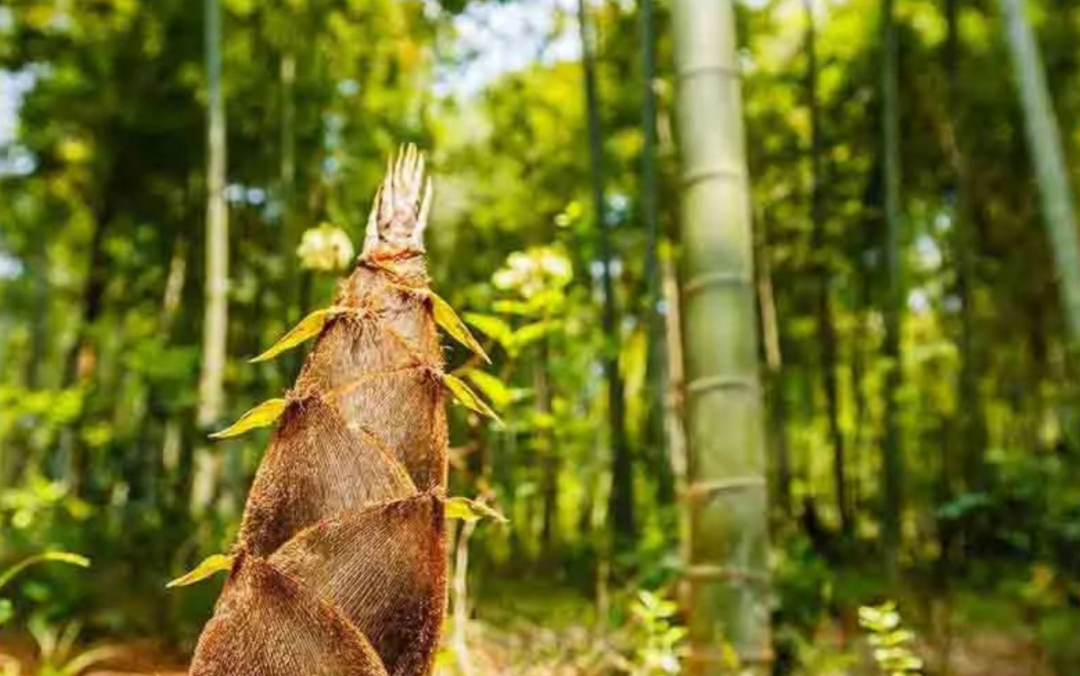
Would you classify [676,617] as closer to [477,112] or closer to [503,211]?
[503,211]

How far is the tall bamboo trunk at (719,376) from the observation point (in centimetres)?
216

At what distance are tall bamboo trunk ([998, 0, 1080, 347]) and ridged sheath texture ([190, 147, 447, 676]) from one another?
2952mm

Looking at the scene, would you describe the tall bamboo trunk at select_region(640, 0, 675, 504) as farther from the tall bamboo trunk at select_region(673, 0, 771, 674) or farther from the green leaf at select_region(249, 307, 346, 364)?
the green leaf at select_region(249, 307, 346, 364)

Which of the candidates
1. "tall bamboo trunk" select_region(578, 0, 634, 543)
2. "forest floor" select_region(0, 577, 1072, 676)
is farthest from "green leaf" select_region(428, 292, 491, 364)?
"tall bamboo trunk" select_region(578, 0, 634, 543)

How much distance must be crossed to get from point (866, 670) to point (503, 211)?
8.16 metres

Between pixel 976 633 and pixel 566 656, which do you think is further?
pixel 976 633

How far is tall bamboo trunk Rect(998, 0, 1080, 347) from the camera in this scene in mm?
3656

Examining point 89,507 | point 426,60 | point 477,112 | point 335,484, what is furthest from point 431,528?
point 477,112

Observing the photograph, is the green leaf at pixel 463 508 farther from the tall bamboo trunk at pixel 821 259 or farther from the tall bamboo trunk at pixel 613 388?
the tall bamboo trunk at pixel 821 259

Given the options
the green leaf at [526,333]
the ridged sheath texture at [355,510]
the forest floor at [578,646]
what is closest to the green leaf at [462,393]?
the ridged sheath texture at [355,510]

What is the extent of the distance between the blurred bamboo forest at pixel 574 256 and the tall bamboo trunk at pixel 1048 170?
0.04 metres

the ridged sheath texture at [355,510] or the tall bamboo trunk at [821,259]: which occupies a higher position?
the tall bamboo trunk at [821,259]

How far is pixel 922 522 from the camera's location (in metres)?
9.95

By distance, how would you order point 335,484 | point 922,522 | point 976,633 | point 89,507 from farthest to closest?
point 922,522 < point 89,507 < point 976,633 < point 335,484
